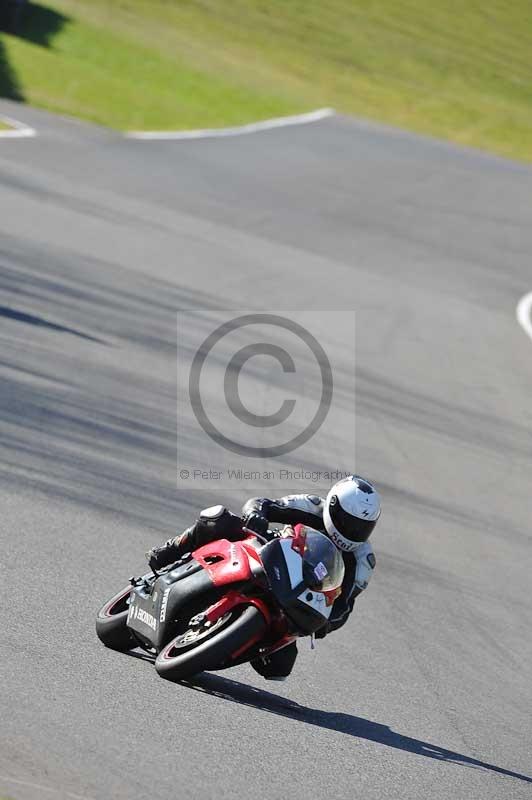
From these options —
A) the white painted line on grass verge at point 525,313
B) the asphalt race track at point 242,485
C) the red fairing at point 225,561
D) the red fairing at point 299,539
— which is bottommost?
the white painted line on grass verge at point 525,313

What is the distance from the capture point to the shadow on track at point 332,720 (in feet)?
21.7

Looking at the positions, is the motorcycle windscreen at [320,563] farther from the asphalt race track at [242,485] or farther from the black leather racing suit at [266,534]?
the asphalt race track at [242,485]

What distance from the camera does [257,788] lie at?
5.58 m

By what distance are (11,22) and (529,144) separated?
1843 centimetres

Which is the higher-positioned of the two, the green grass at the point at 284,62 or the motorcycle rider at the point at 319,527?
the motorcycle rider at the point at 319,527

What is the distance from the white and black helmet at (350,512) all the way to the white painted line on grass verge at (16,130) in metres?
19.6

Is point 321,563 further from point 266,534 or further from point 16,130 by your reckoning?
point 16,130

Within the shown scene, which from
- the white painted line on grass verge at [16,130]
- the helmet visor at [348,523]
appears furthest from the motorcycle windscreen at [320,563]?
the white painted line on grass verge at [16,130]

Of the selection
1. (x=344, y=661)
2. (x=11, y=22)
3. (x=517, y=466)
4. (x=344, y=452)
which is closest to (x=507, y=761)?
(x=344, y=661)

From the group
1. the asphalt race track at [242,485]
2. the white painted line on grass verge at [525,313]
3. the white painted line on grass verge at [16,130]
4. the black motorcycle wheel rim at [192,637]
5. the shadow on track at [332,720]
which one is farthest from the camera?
the white painted line on grass verge at [16,130]

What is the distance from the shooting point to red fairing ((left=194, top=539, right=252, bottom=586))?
6461 mm

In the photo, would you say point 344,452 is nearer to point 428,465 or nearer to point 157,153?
point 428,465

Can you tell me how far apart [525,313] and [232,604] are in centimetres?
1651

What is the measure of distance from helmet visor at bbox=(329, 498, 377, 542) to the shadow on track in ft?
2.98
